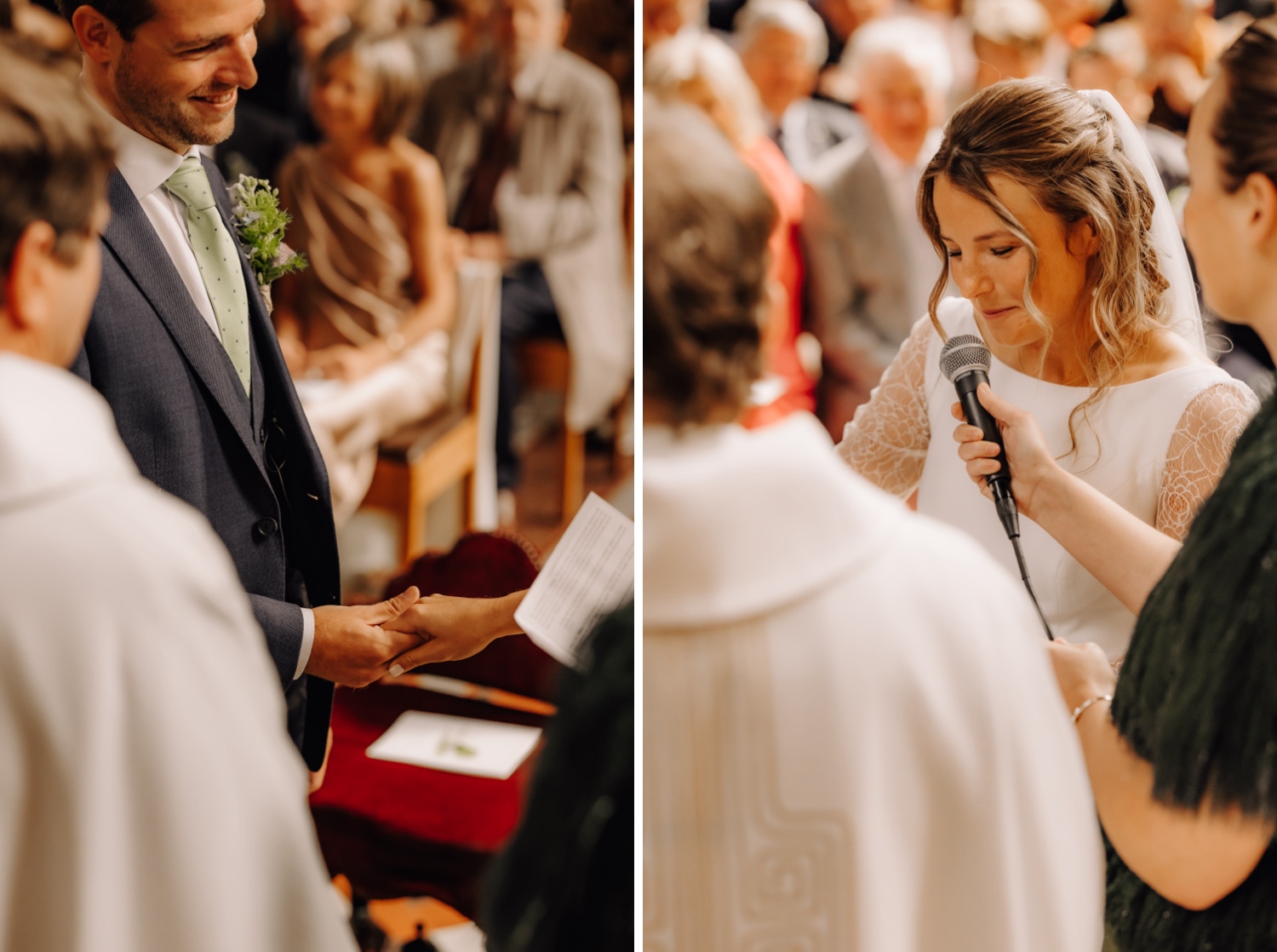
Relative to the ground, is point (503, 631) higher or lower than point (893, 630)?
lower

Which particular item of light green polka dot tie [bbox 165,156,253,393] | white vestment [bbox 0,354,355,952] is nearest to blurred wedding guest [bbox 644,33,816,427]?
light green polka dot tie [bbox 165,156,253,393]

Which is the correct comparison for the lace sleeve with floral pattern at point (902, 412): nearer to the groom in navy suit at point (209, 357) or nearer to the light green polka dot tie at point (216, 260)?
the groom in navy suit at point (209, 357)

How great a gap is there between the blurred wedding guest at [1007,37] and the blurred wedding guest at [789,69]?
16 cm

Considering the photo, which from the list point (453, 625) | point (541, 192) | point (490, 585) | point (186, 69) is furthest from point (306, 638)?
point (541, 192)

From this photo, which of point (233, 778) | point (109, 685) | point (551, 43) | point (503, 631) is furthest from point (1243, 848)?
point (551, 43)

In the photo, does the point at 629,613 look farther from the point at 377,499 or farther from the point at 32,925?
the point at 377,499

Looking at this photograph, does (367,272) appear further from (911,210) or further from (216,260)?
(911,210)

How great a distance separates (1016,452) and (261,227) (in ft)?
2.94

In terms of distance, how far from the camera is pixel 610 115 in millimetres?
2260

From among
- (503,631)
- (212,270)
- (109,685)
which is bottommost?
(503,631)

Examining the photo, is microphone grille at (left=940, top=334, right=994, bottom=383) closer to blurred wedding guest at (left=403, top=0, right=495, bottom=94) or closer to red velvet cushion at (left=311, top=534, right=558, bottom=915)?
red velvet cushion at (left=311, top=534, right=558, bottom=915)

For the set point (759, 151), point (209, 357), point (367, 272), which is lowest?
point (367, 272)

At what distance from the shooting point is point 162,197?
1088 millimetres

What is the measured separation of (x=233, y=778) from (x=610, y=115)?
1713 millimetres
